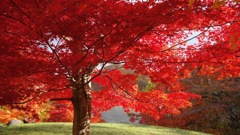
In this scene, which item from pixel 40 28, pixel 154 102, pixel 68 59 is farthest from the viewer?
pixel 154 102

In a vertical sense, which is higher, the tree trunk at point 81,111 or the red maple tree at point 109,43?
the red maple tree at point 109,43

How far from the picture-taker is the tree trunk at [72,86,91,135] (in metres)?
6.12

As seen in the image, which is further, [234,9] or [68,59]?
[68,59]

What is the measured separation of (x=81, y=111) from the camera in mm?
6141

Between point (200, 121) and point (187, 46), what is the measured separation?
12.3 metres

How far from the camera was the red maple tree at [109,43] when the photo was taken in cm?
356

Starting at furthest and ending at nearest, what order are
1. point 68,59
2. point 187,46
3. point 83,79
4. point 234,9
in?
point 83,79 → point 187,46 → point 68,59 → point 234,9

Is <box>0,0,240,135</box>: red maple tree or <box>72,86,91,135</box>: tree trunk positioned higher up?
<box>0,0,240,135</box>: red maple tree

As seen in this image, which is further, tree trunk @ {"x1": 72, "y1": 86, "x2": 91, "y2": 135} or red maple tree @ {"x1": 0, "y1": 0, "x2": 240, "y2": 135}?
tree trunk @ {"x1": 72, "y1": 86, "x2": 91, "y2": 135}

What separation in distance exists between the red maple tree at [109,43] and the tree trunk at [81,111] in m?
0.02

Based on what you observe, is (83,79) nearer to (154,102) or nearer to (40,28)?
(154,102)

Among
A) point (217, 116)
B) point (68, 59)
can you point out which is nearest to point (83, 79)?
point (68, 59)

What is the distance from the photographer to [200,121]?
16.5 metres

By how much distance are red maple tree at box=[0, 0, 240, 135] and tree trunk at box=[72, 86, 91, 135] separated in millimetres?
23
